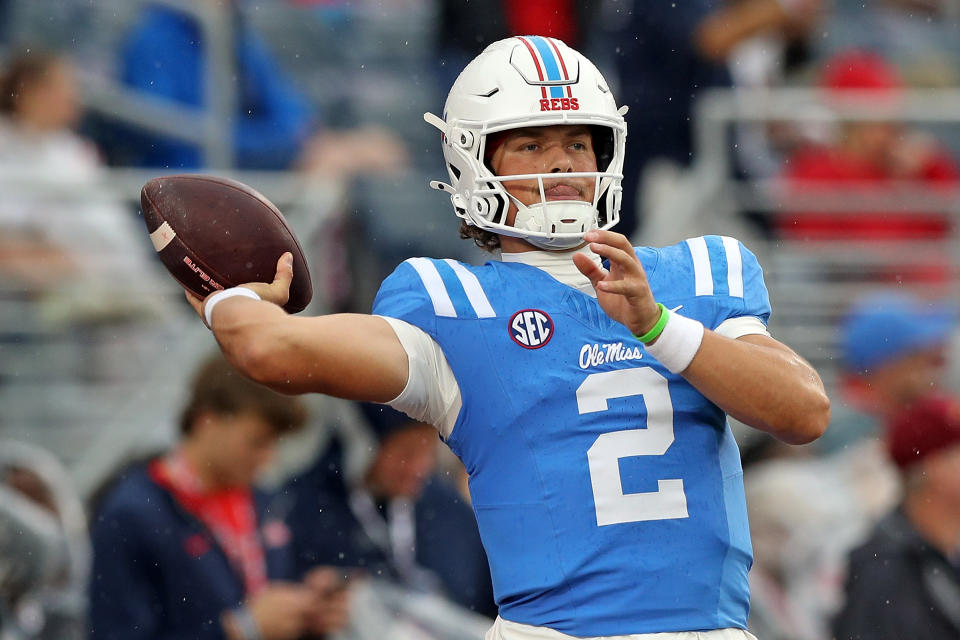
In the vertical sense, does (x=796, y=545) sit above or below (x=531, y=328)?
below

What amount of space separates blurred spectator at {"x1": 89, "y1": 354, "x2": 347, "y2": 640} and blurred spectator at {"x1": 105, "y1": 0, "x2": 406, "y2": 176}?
2236 mm

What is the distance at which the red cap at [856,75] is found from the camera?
8664 millimetres

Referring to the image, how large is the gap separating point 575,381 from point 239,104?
4599 mm

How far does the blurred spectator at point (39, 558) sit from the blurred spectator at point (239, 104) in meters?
1.92

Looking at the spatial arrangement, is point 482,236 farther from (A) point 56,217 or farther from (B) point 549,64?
(A) point 56,217

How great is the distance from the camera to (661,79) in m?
7.14

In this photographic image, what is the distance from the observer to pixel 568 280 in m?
3.26

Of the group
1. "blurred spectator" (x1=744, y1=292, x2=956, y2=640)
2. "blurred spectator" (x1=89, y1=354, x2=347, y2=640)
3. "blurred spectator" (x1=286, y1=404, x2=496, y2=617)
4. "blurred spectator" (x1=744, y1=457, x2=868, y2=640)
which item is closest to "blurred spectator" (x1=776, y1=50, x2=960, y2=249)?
"blurred spectator" (x1=744, y1=292, x2=956, y2=640)

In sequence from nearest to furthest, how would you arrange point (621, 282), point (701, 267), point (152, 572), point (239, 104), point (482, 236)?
point (621, 282)
point (701, 267)
point (482, 236)
point (152, 572)
point (239, 104)

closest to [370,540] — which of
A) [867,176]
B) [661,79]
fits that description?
[661,79]

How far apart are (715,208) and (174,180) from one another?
4.71 meters

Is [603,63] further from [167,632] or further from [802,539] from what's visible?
[167,632]

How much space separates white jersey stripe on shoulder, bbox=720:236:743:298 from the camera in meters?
3.24

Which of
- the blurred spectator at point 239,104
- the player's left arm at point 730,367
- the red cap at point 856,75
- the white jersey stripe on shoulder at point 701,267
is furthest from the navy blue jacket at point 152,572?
the red cap at point 856,75
